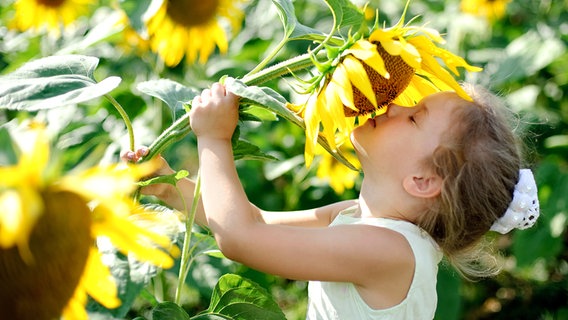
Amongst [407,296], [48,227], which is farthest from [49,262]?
[407,296]

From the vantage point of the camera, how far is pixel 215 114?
1.04m

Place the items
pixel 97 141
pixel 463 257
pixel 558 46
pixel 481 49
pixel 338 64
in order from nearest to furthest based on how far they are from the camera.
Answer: pixel 338 64, pixel 463 257, pixel 97 141, pixel 558 46, pixel 481 49

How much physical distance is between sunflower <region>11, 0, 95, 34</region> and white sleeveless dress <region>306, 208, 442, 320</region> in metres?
1.18

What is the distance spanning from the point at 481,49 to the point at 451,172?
1.55 metres

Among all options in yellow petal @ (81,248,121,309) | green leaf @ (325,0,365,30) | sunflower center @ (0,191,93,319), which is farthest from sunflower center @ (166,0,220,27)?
sunflower center @ (0,191,93,319)

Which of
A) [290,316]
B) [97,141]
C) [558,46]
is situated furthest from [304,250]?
[558,46]

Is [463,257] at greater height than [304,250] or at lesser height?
lesser

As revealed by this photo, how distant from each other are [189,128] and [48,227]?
0.47m

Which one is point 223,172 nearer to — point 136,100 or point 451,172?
point 451,172

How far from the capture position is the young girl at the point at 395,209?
1.07m

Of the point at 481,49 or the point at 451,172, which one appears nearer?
the point at 451,172

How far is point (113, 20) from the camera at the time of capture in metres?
1.82

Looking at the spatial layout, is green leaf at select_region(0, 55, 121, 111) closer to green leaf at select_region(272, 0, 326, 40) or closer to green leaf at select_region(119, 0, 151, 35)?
green leaf at select_region(272, 0, 326, 40)

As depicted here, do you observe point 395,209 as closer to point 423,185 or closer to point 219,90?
point 423,185
